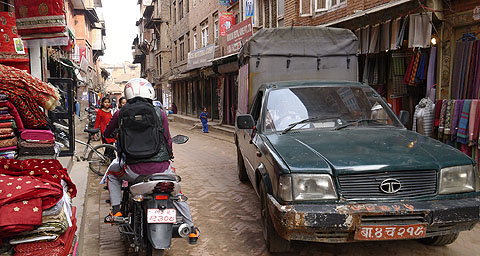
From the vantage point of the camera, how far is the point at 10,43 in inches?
199

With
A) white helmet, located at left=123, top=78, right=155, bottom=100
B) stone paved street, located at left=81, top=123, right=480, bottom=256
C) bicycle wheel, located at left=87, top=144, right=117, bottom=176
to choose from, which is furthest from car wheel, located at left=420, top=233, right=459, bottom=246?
bicycle wheel, located at left=87, top=144, right=117, bottom=176

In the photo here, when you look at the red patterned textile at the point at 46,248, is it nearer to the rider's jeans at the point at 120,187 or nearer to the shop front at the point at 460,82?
the rider's jeans at the point at 120,187

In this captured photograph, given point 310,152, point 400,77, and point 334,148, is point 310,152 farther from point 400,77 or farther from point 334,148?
point 400,77

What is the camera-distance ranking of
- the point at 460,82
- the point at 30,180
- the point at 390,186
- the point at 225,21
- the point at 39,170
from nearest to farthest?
1. the point at 30,180
2. the point at 39,170
3. the point at 390,186
4. the point at 460,82
5. the point at 225,21

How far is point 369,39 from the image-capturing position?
9.37 metres

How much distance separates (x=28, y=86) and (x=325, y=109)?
3.21 meters

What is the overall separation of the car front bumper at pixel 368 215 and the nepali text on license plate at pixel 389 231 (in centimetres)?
4

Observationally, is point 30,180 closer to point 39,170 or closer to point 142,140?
point 39,170

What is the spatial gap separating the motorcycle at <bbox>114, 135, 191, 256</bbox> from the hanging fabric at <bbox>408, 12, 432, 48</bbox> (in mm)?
6182

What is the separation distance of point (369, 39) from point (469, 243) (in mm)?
6156

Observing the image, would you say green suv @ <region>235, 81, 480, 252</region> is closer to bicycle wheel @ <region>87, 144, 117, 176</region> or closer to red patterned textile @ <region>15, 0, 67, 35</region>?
red patterned textile @ <region>15, 0, 67, 35</region>

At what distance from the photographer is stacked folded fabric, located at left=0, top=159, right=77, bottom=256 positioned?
2.56 m

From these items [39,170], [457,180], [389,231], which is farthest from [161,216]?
[457,180]

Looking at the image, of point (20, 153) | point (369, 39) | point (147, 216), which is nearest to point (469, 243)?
point (147, 216)
